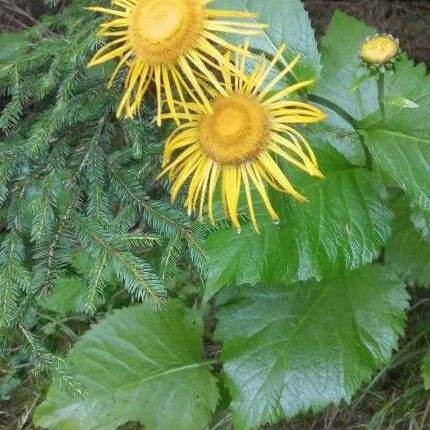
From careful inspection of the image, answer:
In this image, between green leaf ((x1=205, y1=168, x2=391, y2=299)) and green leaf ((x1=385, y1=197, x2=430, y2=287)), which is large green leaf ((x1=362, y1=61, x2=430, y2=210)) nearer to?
green leaf ((x1=205, y1=168, x2=391, y2=299))

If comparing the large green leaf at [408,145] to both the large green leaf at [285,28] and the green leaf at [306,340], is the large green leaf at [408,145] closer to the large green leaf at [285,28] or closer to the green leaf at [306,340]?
the large green leaf at [285,28]

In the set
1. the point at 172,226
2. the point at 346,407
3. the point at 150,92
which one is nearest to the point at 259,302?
the point at 172,226

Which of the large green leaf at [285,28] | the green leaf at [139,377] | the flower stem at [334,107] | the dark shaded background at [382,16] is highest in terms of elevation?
the dark shaded background at [382,16]

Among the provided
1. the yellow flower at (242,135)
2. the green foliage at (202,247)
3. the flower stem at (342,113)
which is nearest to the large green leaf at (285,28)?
the green foliage at (202,247)

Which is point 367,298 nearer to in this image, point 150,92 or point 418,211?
point 418,211

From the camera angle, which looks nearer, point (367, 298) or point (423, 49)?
point (367, 298)

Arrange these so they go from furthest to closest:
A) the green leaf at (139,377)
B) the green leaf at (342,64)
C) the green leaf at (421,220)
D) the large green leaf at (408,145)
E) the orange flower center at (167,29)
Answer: the green leaf at (139,377)
the green leaf at (342,64)
the green leaf at (421,220)
the large green leaf at (408,145)
the orange flower center at (167,29)
